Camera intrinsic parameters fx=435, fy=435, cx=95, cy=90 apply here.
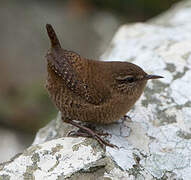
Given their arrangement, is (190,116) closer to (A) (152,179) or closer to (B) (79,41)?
(A) (152,179)

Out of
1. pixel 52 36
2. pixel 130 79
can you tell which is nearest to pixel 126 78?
pixel 130 79

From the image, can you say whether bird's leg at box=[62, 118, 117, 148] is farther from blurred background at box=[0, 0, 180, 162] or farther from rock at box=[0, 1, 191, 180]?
blurred background at box=[0, 0, 180, 162]

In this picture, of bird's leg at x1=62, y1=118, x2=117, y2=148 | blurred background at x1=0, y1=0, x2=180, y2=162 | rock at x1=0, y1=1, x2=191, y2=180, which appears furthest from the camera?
blurred background at x1=0, y1=0, x2=180, y2=162

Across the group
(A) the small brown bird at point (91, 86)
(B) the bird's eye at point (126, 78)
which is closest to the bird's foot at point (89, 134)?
(A) the small brown bird at point (91, 86)

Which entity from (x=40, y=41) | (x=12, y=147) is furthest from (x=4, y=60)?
(x=12, y=147)

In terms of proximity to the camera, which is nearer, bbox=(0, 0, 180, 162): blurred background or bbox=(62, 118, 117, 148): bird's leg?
bbox=(62, 118, 117, 148): bird's leg

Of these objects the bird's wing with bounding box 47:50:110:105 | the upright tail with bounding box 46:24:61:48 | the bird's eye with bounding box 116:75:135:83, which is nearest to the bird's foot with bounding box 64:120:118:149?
the bird's wing with bounding box 47:50:110:105

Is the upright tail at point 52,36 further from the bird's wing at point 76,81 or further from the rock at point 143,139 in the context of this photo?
the rock at point 143,139
